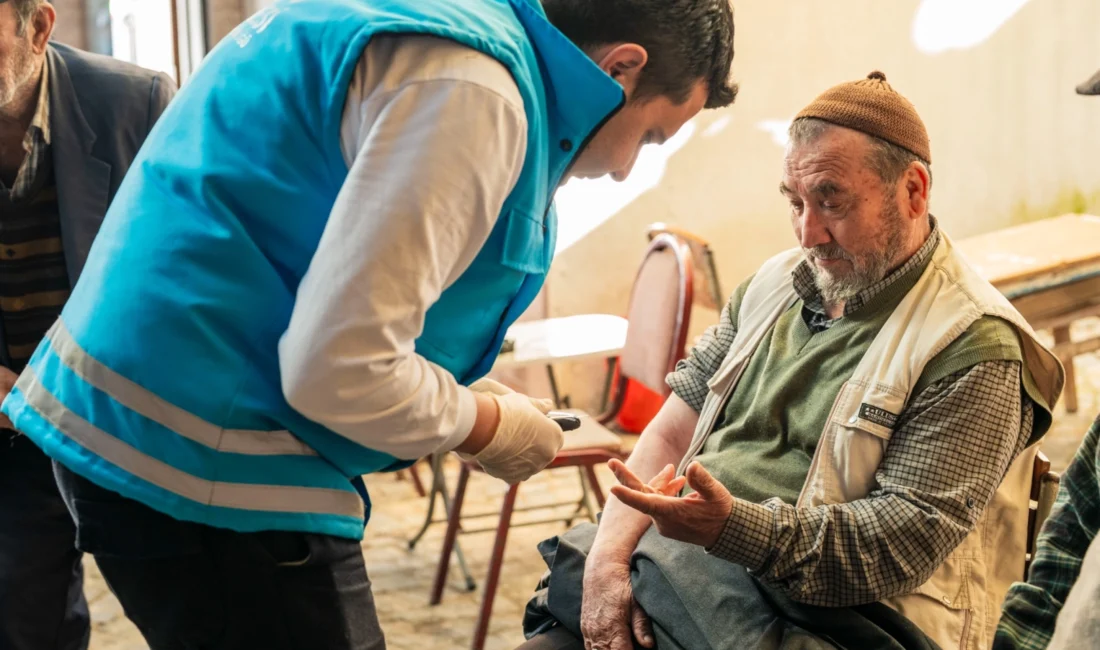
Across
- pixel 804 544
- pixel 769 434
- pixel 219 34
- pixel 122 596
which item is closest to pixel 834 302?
pixel 769 434

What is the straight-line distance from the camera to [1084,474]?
5.21 ft

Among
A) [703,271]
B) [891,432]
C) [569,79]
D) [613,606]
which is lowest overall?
[703,271]

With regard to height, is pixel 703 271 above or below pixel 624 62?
below

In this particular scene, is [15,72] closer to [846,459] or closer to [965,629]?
[846,459]

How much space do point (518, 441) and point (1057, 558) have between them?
768mm

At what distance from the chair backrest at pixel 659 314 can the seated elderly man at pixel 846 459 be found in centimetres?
123

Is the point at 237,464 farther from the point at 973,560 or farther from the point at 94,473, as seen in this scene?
the point at 973,560

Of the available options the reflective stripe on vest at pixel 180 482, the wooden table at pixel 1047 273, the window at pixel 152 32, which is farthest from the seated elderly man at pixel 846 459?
the window at pixel 152 32

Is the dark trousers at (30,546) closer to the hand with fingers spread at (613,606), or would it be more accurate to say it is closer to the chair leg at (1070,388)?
the hand with fingers spread at (613,606)

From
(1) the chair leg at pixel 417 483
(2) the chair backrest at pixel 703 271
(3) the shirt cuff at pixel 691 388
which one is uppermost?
(3) the shirt cuff at pixel 691 388

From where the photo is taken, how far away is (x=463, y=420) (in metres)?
1.31

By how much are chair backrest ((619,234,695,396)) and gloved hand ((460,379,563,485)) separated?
1615 mm

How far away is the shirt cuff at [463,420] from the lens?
1.30 m

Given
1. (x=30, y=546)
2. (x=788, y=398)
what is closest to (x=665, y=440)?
(x=788, y=398)
